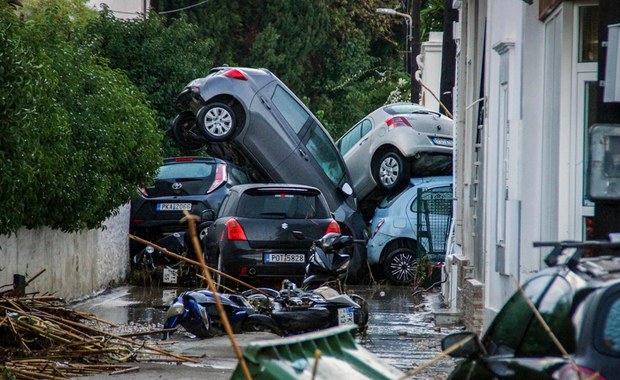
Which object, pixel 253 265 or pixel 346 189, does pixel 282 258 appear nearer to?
pixel 253 265

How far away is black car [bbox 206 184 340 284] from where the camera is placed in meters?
18.9

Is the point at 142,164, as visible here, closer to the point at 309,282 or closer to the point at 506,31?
the point at 309,282

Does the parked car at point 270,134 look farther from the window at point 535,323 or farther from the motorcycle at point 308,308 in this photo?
the window at point 535,323

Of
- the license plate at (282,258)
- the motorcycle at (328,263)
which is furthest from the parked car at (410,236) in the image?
the motorcycle at (328,263)

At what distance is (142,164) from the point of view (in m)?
19.5

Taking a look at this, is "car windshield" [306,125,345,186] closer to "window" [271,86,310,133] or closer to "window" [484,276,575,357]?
"window" [271,86,310,133]

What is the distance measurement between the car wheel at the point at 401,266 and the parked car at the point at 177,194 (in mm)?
2879

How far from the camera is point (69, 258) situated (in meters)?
17.8

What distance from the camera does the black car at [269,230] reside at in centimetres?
1891

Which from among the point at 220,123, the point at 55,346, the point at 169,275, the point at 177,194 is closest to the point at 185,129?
the point at 220,123

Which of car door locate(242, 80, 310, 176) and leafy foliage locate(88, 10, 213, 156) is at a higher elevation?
leafy foliage locate(88, 10, 213, 156)

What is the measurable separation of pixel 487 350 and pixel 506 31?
747cm

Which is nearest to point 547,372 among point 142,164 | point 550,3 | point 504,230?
point 550,3

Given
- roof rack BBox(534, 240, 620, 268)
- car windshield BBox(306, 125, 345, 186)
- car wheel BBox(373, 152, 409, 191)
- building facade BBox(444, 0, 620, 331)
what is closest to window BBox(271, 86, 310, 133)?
car windshield BBox(306, 125, 345, 186)
